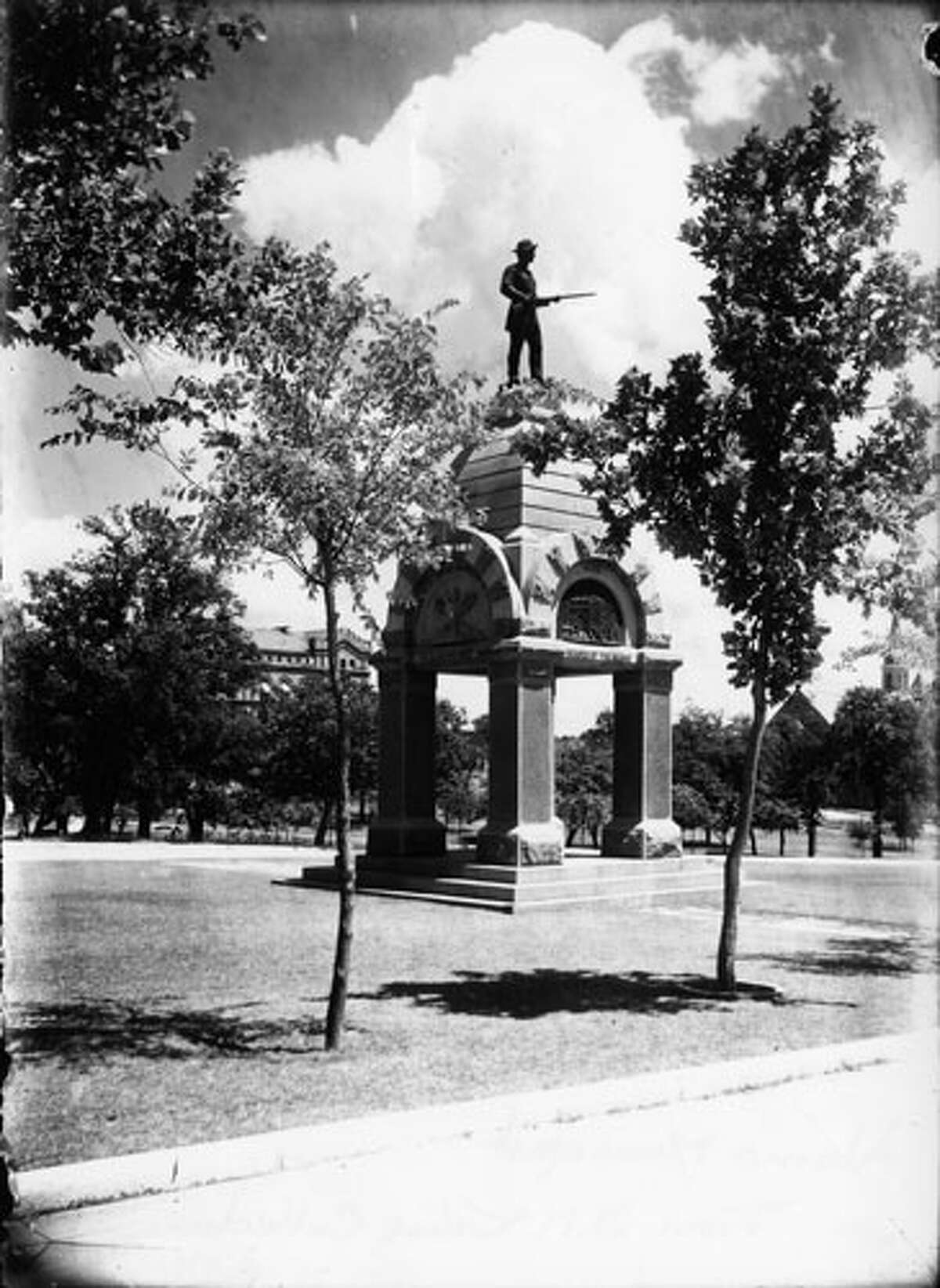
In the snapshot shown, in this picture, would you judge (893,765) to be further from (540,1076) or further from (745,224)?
(540,1076)

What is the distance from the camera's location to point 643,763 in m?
20.0

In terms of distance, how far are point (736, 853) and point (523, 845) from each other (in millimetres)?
6974

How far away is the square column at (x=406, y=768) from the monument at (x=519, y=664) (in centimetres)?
3

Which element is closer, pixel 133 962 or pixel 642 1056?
pixel 642 1056

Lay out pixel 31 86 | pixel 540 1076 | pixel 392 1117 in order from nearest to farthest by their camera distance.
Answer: pixel 31 86 < pixel 392 1117 < pixel 540 1076

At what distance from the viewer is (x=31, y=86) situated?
566 cm

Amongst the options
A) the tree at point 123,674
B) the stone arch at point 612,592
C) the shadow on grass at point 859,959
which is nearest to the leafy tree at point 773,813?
the tree at point 123,674

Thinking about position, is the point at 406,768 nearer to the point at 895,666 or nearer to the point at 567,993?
the point at 567,993

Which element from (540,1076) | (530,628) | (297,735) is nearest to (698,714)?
(297,735)

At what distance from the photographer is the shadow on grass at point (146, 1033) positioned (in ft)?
26.6

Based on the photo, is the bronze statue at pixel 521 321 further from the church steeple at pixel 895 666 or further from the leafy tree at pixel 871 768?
the leafy tree at pixel 871 768

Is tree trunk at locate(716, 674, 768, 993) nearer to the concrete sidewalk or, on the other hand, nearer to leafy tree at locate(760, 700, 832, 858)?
the concrete sidewalk

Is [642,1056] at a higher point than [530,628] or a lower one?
lower

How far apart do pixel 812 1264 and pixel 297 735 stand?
40.2m
